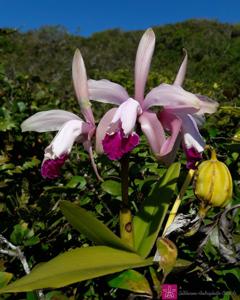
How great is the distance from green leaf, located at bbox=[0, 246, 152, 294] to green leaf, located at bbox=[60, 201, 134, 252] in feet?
0.05

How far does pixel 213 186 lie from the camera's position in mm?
859

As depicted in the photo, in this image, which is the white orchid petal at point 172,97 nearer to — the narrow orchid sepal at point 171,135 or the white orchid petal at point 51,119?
the narrow orchid sepal at point 171,135

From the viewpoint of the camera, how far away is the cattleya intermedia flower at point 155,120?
830mm

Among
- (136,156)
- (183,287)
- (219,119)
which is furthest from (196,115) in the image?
(219,119)

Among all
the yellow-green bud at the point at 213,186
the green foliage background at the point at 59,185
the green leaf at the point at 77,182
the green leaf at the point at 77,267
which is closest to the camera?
the green leaf at the point at 77,267

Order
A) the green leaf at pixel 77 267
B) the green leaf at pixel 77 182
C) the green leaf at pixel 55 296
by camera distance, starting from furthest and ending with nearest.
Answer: the green leaf at pixel 77 182
the green leaf at pixel 55 296
the green leaf at pixel 77 267

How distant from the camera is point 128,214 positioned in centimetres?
91

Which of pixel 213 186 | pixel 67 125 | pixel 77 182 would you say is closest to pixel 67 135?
pixel 67 125

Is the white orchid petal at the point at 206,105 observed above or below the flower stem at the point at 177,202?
above

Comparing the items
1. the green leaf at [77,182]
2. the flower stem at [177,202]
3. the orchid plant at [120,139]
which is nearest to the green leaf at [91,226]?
the orchid plant at [120,139]

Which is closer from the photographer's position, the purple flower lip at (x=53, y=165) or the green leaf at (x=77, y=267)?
the green leaf at (x=77, y=267)

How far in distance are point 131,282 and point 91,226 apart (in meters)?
0.12

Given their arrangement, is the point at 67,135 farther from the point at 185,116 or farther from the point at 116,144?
the point at 185,116

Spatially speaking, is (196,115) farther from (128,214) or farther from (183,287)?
(183,287)
